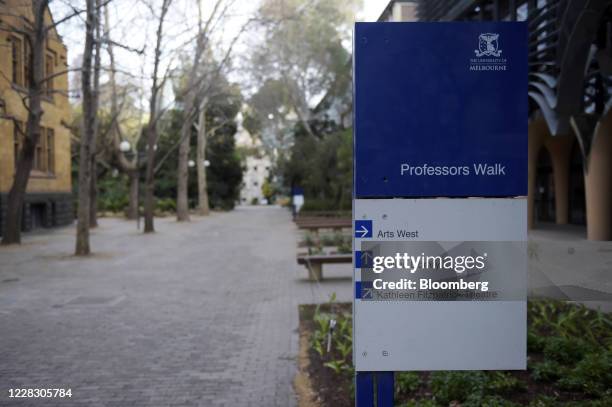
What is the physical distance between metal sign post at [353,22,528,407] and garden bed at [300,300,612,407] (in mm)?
1616

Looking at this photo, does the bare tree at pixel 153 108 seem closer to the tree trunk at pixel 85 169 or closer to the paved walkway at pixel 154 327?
the tree trunk at pixel 85 169

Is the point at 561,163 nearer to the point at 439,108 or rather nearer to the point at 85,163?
the point at 85,163

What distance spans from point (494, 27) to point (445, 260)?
47.1 inches

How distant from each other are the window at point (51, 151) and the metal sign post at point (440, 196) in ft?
96.4

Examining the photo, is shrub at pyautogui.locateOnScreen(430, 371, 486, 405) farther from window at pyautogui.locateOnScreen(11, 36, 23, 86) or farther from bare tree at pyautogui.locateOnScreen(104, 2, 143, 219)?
bare tree at pyautogui.locateOnScreen(104, 2, 143, 219)

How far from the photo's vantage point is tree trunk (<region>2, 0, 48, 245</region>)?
1633cm

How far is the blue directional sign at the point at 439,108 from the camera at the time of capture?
329 centimetres

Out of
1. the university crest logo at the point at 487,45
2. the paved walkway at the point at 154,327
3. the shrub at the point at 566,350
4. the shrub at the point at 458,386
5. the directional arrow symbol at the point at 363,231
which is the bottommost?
the paved walkway at the point at 154,327

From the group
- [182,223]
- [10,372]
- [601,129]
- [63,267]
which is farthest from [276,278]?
[182,223]

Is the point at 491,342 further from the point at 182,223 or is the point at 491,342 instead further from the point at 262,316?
the point at 182,223

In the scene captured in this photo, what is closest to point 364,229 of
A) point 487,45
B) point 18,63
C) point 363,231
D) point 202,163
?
point 363,231

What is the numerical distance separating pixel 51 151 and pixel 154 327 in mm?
24319

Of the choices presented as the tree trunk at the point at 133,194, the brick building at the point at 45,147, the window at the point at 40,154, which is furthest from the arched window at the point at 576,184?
the window at the point at 40,154

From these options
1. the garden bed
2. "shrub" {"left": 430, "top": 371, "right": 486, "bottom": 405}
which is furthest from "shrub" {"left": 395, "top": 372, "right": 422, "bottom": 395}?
"shrub" {"left": 430, "top": 371, "right": 486, "bottom": 405}
